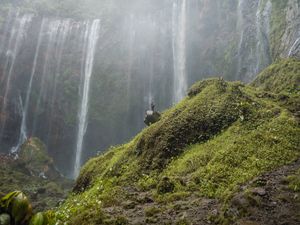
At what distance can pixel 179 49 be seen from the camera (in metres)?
34.8

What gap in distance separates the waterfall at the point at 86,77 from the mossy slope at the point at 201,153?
21.5m

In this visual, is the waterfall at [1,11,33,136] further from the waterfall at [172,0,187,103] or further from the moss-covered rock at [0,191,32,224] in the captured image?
the moss-covered rock at [0,191,32,224]

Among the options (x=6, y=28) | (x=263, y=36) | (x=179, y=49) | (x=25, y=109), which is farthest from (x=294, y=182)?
(x=6, y=28)

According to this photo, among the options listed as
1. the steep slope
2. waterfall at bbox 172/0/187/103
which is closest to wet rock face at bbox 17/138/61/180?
the steep slope

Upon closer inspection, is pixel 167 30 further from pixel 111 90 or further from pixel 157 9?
pixel 111 90

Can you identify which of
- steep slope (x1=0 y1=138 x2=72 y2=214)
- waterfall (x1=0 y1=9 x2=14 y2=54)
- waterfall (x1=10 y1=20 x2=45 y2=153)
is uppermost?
waterfall (x1=0 y1=9 x2=14 y2=54)

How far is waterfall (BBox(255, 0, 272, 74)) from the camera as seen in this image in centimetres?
2302

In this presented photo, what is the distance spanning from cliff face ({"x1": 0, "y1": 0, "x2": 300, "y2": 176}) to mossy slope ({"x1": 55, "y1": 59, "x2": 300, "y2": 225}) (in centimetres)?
2069

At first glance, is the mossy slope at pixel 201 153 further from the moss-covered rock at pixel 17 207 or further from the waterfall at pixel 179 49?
the waterfall at pixel 179 49

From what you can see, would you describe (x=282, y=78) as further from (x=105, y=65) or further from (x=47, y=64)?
(x=47, y=64)

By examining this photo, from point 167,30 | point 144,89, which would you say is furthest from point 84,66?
point 167,30

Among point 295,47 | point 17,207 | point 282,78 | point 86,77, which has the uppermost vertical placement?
point 295,47

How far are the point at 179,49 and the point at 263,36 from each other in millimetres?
11862

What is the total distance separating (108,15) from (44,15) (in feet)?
22.8
